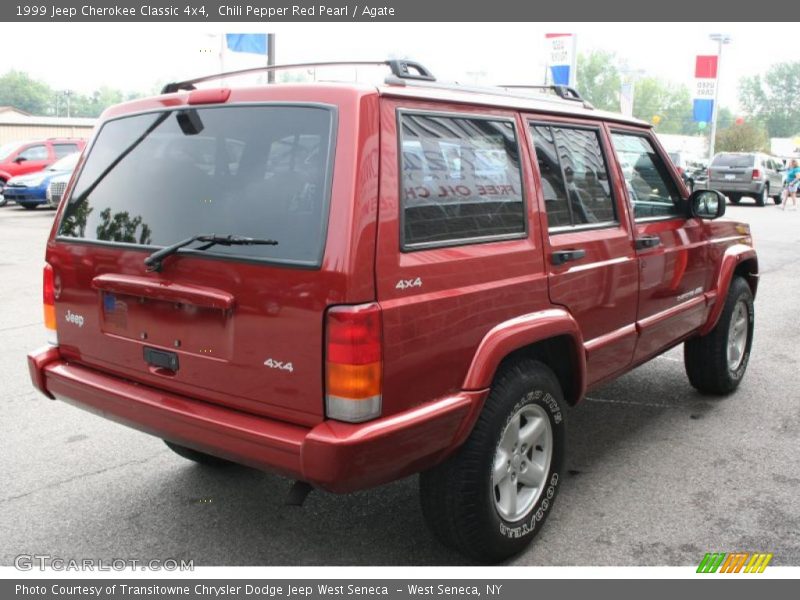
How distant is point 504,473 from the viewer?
3.22 m

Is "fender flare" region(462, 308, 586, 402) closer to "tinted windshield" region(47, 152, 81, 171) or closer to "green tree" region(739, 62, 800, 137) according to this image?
"tinted windshield" region(47, 152, 81, 171)

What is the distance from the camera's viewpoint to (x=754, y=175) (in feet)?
89.5

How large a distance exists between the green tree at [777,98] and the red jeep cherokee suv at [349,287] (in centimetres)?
13474

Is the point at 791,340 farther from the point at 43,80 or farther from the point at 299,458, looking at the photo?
the point at 43,80

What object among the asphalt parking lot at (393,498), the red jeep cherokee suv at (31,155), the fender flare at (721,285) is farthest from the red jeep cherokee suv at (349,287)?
the red jeep cherokee suv at (31,155)

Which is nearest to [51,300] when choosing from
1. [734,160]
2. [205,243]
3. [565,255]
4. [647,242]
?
[205,243]

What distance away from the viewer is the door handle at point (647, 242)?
13.6 ft

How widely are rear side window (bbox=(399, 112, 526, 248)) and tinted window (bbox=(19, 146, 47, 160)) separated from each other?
70.8 feet

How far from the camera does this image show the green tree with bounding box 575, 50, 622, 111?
4230 inches

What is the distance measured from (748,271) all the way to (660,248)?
1.64m

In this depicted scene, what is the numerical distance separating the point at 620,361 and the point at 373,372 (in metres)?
1.94

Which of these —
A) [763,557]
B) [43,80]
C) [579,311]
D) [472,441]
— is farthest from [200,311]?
[43,80]

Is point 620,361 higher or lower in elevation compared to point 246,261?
lower

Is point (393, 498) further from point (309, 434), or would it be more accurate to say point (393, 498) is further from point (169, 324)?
point (169, 324)
